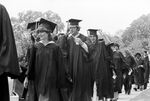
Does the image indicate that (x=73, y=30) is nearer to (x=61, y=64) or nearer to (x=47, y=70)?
(x=61, y=64)

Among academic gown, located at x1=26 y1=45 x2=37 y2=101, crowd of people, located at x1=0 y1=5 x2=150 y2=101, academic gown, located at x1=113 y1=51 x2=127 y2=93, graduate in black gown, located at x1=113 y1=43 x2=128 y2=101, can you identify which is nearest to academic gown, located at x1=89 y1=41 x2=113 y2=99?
crowd of people, located at x1=0 y1=5 x2=150 y2=101

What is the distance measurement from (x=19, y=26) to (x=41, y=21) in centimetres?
5979

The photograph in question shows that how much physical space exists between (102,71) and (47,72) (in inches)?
250

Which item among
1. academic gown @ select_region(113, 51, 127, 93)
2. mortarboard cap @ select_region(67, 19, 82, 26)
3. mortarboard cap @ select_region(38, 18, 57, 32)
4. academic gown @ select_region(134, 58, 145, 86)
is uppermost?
mortarboard cap @ select_region(38, 18, 57, 32)

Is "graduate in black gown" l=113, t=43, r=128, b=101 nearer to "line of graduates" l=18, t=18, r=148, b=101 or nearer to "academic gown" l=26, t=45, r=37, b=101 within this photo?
"line of graduates" l=18, t=18, r=148, b=101

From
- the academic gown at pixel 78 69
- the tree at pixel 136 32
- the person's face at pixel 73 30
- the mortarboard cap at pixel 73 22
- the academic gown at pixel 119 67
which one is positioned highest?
the mortarboard cap at pixel 73 22

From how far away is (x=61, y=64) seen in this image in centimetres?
892

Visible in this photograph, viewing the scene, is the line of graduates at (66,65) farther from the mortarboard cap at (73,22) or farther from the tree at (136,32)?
the tree at (136,32)

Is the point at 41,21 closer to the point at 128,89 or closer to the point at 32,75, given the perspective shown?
the point at 32,75

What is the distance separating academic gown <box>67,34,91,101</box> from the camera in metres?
11.7

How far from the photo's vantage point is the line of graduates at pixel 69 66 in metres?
8.79

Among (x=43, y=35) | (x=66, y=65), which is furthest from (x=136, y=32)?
(x=43, y=35)

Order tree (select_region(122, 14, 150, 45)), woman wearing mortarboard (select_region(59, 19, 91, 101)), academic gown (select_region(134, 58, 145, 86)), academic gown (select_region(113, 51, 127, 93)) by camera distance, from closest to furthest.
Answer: woman wearing mortarboard (select_region(59, 19, 91, 101)) < academic gown (select_region(113, 51, 127, 93)) < academic gown (select_region(134, 58, 145, 86)) < tree (select_region(122, 14, 150, 45))

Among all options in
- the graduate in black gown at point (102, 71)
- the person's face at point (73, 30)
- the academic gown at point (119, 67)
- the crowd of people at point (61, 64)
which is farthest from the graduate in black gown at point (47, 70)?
the academic gown at point (119, 67)
